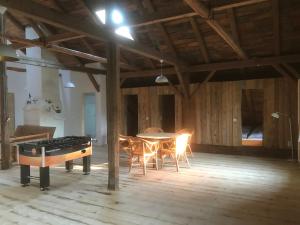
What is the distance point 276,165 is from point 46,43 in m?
6.39

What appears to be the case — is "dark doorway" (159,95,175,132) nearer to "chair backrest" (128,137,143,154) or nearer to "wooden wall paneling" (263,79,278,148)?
"wooden wall paneling" (263,79,278,148)

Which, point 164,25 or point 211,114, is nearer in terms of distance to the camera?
point 164,25

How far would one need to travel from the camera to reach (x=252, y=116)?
1007 centimetres

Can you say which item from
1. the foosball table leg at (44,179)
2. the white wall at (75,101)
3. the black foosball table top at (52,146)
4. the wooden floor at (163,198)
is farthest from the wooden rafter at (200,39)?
the foosball table leg at (44,179)

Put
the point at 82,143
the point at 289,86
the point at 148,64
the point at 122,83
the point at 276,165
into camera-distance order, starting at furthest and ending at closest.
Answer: the point at 122,83
the point at 148,64
the point at 289,86
the point at 276,165
the point at 82,143

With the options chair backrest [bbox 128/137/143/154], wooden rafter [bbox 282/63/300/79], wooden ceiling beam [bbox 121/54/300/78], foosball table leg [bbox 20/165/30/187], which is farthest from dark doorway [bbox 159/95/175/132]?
foosball table leg [bbox 20/165/30/187]

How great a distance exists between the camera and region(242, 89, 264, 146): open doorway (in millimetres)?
8716

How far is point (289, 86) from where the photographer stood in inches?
289

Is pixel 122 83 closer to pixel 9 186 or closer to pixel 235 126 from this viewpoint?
pixel 235 126

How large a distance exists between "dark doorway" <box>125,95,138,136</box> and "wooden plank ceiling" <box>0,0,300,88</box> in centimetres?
131

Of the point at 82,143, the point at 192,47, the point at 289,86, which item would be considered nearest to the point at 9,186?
the point at 82,143

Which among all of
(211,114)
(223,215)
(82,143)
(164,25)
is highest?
(164,25)

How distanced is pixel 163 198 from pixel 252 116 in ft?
22.8

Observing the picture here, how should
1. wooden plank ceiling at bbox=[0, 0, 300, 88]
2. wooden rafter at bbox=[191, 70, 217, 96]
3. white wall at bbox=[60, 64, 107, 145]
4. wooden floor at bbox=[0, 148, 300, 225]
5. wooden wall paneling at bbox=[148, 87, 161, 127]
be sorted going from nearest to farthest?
wooden floor at bbox=[0, 148, 300, 225], wooden plank ceiling at bbox=[0, 0, 300, 88], wooden rafter at bbox=[191, 70, 217, 96], wooden wall paneling at bbox=[148, 87, 161, 127], white wall at bbox=[60, 64, 107, 145]
